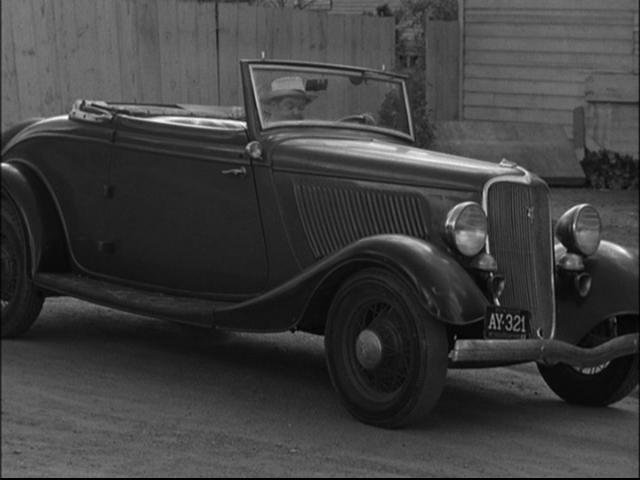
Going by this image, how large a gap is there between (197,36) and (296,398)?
102 centimetres

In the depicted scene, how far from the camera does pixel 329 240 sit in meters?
3.76

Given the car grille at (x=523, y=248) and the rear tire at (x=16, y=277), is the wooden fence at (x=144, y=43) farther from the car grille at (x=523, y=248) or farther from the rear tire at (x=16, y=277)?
the rear tire at (x=16, y=277)

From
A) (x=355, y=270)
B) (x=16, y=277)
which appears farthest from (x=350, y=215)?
(x=16, y=277)

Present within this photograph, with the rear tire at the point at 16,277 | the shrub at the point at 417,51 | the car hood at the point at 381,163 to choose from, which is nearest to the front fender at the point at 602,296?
the car hood at the point at 381,163

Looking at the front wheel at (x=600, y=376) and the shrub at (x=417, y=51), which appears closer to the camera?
the shrub at (x=417, y=51)

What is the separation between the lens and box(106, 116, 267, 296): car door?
→ 392 cm

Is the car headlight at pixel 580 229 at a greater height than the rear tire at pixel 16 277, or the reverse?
the car headlight at pixel 580 229

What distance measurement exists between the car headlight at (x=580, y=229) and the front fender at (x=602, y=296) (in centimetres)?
5

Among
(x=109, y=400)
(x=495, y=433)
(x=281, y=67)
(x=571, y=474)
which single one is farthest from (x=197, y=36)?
(x=571, y=474)

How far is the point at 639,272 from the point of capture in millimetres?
3582

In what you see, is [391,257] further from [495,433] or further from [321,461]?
[321,461]

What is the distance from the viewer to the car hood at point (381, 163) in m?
3.50

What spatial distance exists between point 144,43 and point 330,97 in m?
1.02

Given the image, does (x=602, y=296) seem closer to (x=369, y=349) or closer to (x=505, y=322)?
(x=505, y=322)
